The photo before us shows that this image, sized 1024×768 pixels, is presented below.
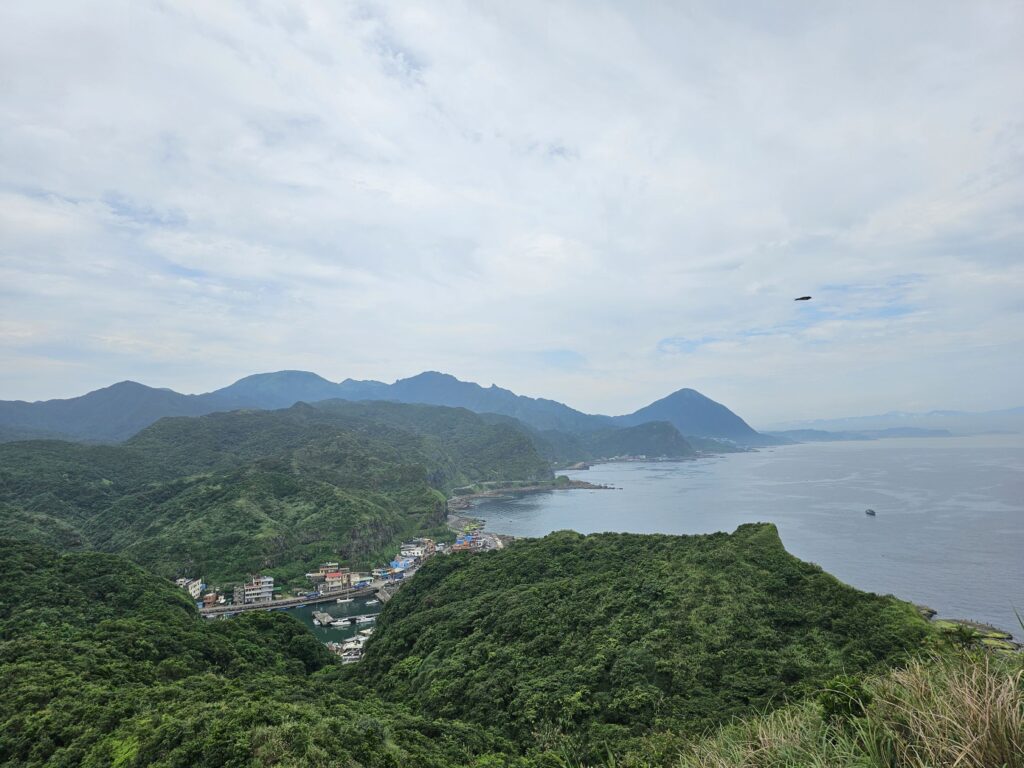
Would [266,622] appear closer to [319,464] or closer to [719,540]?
[719,540]

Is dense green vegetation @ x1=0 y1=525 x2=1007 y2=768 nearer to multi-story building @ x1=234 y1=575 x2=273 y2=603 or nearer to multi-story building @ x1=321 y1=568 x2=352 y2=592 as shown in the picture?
multi-story building @ x1=234 y1=575 x2=273 y2=603

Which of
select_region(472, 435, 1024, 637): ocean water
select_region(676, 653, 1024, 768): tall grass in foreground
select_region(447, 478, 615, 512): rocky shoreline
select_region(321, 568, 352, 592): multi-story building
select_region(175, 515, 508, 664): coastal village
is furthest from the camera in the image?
select_region(447, 478, 615, 512): rocky shoreline

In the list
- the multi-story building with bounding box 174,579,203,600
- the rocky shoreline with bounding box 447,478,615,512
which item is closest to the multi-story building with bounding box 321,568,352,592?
the multi-story building with bounding box 174,579,203,600

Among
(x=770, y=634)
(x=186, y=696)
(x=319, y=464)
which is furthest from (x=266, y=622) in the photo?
(x=319, y=464)

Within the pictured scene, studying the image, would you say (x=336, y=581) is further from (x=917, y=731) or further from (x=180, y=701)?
(x=917, y=731)

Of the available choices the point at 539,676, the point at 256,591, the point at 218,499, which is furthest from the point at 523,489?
the point at 539,676

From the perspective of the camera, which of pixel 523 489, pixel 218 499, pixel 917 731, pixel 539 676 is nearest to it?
pixel 917 731

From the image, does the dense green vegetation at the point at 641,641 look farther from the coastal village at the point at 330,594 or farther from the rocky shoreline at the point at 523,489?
the rocky shoreline at the point at 523,489
